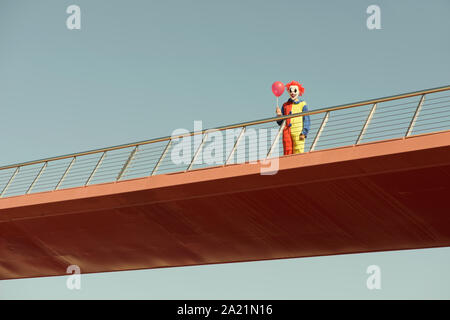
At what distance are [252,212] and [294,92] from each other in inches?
112

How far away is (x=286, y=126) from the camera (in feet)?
50.0

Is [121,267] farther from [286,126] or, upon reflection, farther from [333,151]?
[333,151]

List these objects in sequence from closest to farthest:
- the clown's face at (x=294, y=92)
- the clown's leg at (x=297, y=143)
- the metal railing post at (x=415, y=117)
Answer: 1. the metal railing post at (x=415, y=117)
2. the clown's leg at (x=297, y=143)
3. the clown's face at (x=294, y=92)

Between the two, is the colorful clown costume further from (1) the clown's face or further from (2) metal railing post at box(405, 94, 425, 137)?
(2) metal railing post at box(405, 94, 425, 137)

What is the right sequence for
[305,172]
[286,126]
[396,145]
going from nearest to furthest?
[396,145]
[305,172]
[286,126]

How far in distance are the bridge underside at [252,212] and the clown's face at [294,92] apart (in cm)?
267

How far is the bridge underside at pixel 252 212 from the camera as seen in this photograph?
13.4 m

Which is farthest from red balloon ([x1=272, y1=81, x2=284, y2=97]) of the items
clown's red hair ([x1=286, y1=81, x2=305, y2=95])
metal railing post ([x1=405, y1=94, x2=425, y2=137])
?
metal railing post ([x1=405, y1=94, x2=425, y2=137])

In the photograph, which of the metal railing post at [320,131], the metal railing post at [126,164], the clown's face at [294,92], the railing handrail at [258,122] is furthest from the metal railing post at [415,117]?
the metal railing post at [126,164]

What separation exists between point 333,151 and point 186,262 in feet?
24.1

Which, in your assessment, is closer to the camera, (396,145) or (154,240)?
(396,145)

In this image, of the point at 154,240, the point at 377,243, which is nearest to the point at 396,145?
the point at 377,243

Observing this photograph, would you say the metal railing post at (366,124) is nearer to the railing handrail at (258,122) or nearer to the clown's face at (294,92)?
the railing handrail at (258,122)
